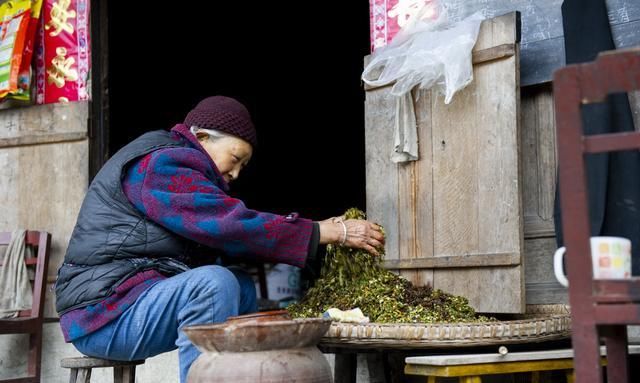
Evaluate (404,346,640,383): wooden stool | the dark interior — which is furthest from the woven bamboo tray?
the dark interior

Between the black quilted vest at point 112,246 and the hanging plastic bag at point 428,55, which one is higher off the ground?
the hanging plastic bag at point 428,55

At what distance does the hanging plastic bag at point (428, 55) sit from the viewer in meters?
3.89

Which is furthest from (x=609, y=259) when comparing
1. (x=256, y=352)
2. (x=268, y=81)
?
(x=268, y=81)

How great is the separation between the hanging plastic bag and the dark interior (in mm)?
4842

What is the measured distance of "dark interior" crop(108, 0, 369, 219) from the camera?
905 centimetres

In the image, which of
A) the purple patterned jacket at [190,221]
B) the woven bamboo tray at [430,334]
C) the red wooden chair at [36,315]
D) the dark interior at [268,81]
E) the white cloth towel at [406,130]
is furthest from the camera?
the dark interior at [268,81]

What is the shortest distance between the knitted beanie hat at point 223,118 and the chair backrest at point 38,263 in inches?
67.4

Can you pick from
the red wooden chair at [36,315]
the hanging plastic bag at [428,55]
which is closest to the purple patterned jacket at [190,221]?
the hanging plastic bag at [428,55]

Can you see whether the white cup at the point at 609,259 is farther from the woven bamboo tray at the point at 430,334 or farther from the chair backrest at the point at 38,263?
the chair backrest at the point at 38,263

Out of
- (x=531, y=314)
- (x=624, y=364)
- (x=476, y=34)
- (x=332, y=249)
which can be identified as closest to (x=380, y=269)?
(x=332, y=249)

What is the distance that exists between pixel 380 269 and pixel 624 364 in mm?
1731

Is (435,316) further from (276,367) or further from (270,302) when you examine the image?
(270,302)

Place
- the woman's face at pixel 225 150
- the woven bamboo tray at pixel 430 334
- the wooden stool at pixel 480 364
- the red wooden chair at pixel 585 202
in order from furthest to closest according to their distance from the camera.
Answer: the woman's face at pixel 225 150
the woven bamboo tray at pixel 430 334
the wooden stool at pixel 480 364
the red wooden chair at pixel 585 202

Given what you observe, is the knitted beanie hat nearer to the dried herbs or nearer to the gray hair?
the gray hair
